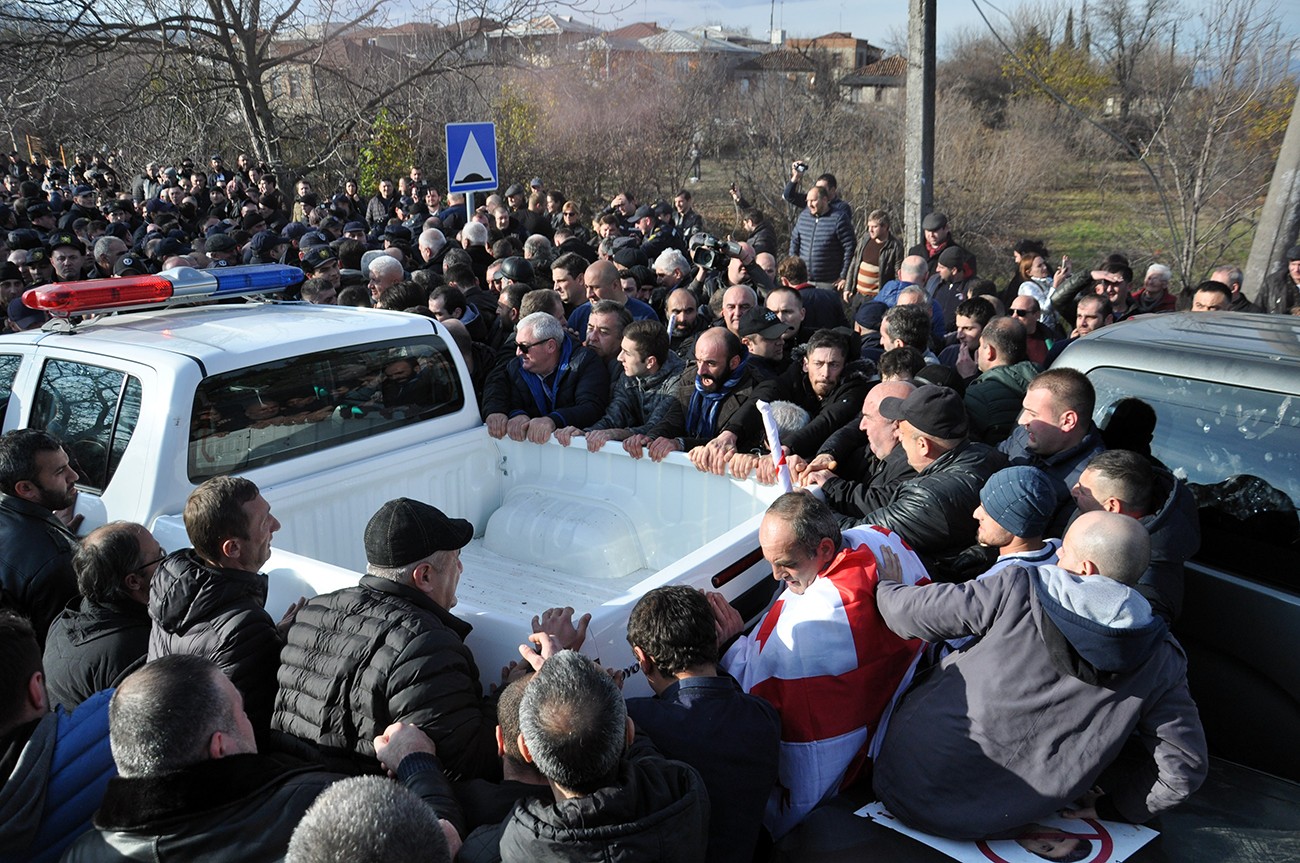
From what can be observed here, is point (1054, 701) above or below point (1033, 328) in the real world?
below

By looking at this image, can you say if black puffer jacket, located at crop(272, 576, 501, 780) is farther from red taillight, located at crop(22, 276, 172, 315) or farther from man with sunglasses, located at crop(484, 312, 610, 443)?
man with sunglasses, located at crop(484, 312, 610, 443)

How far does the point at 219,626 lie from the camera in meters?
3.10

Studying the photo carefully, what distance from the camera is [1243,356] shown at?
368cm

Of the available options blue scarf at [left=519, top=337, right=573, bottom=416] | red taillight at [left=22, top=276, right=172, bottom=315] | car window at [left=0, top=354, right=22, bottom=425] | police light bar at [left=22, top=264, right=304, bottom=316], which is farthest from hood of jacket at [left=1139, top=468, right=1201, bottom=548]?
car window at [left=0, top=354, right=22, bottom=425]

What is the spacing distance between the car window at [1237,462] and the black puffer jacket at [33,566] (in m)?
4.39

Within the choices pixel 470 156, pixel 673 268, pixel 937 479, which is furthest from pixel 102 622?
pixel 470 156

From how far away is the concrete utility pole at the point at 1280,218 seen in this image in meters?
7.15

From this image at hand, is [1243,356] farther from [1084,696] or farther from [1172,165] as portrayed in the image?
[1172,165]

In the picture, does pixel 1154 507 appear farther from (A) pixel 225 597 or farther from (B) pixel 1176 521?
(A) pixel 225 597

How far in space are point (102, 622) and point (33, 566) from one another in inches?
26.2

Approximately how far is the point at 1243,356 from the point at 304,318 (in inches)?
166

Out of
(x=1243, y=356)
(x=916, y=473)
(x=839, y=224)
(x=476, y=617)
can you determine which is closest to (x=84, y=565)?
(x=476, y=617)

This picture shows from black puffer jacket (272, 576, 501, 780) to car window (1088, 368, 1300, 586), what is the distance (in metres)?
2.78

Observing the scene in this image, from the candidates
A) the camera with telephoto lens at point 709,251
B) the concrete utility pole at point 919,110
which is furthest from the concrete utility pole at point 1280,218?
the camera with telephoto lens at point 709,251
